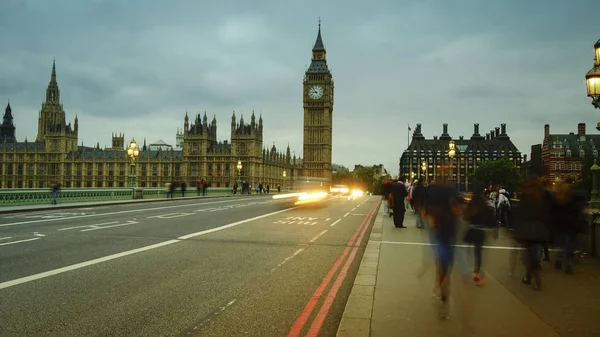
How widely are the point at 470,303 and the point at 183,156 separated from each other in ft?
366

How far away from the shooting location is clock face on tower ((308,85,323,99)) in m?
135

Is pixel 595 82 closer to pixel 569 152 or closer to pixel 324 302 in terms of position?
pixel 324 302

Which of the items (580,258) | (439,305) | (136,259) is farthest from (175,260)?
(580,258)

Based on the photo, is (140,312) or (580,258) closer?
(140,312)

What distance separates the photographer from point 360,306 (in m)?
6.17

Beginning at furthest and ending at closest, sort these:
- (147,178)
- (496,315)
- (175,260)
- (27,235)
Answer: (147,178) < (27,235) < (175,260) < (496,315)

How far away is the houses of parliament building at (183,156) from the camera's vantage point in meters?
111

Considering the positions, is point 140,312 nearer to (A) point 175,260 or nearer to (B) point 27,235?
(A) point 175,260

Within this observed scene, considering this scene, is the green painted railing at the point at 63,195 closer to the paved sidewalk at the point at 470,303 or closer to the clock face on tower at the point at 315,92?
the paved sidewalk at the point at 470,303

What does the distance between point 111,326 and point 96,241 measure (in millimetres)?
7883

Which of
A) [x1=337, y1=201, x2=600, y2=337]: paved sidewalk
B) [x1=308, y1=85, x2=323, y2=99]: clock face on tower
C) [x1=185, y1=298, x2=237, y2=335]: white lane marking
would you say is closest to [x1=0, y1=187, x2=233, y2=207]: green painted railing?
[x1=185, y1=298, x2=237, y2=335]: white lane marking

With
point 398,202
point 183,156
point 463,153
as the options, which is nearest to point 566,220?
point 398,202

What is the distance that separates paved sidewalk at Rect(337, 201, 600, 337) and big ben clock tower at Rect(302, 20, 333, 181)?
122m

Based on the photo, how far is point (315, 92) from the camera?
13562 centimetres
